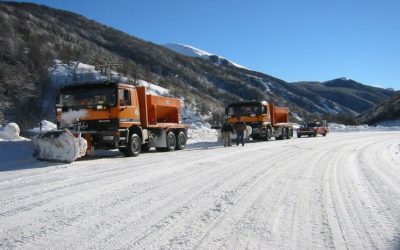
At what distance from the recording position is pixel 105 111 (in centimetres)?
1490

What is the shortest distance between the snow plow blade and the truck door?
212cm

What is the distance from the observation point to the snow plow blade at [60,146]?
13.2m

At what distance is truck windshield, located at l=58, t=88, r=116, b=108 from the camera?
15.0 meters

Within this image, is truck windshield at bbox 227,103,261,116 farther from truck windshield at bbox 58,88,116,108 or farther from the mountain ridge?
the mountain ridge

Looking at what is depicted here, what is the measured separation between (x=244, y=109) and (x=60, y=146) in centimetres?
1633

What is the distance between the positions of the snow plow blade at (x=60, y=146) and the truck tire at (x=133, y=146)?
7.73 ft

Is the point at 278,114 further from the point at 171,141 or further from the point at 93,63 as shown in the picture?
the point at 93,63

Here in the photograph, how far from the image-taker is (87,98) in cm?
1514

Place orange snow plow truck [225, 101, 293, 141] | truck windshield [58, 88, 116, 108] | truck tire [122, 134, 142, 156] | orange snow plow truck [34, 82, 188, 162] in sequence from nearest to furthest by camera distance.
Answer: orange snow plow truck [34, 82, 188, 162], truck windshield [58, 88, 116, 108], truck tire [122, 134, 142, 156], orange snow plow truck [225, 101, 293, 141]

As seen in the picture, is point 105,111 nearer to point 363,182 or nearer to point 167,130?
point 167,130

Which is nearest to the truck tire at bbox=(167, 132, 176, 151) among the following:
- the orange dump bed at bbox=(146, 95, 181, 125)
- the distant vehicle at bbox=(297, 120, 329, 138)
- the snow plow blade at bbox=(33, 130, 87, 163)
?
the orange dump bed at bbox=(146, 95, 181, 125)

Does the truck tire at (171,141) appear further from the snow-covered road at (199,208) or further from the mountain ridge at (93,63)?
the mountain ridge at (93,63)

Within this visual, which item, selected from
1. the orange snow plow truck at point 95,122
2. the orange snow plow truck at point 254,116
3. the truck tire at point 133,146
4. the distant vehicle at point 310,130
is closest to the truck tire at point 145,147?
the orange snow plow truck at point 95,122

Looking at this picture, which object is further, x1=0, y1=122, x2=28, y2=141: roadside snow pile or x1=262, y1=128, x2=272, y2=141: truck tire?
x1=262, y1=128, x2=272, y2=141: truck tire
